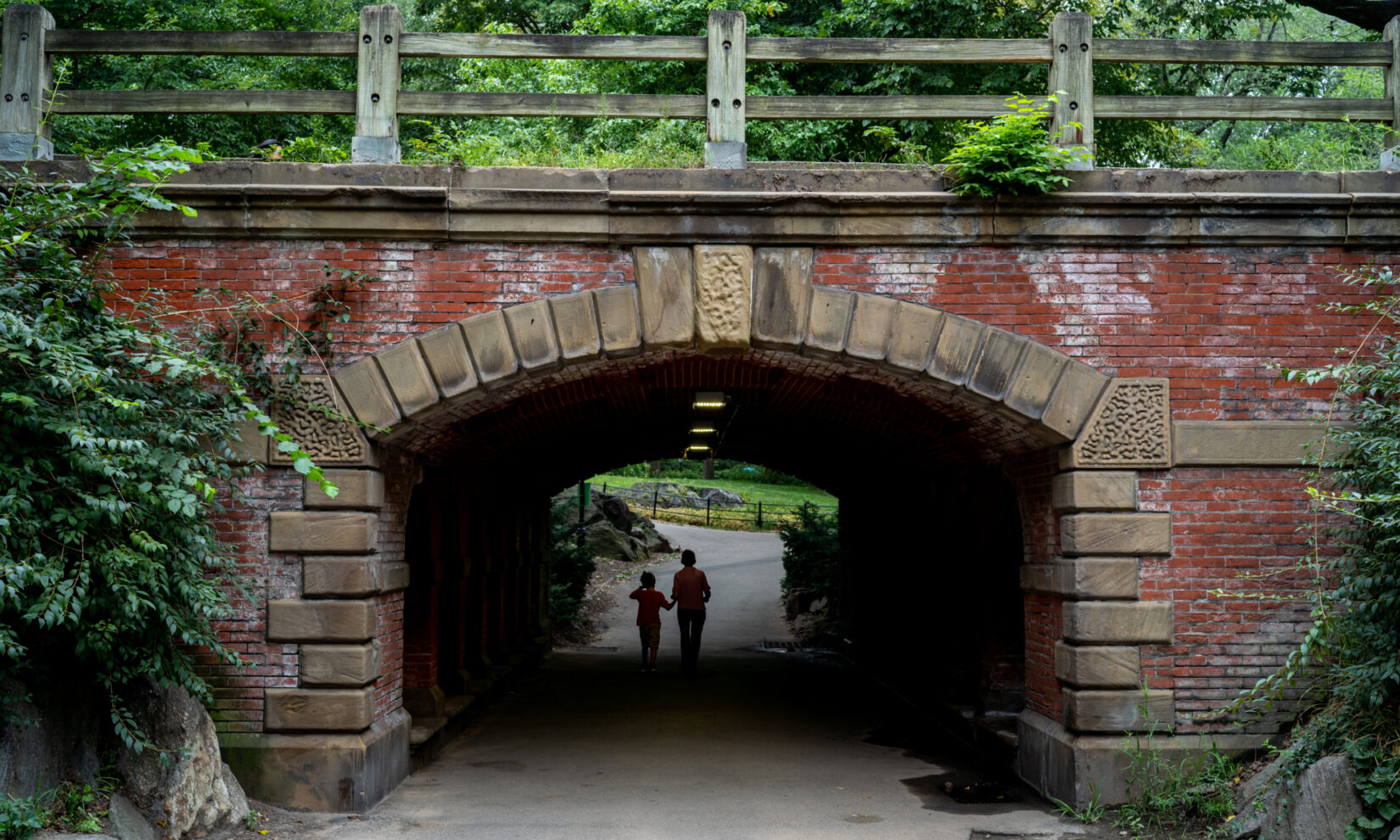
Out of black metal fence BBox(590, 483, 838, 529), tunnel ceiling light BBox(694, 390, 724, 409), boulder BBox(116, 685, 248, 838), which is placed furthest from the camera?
black metal fence BBox(590, 483, 838, 529)

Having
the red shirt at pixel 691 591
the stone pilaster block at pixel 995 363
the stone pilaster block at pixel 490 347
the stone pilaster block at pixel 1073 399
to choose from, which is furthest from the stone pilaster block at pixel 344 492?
the red shirt at pixel 691 591

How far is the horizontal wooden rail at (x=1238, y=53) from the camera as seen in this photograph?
7.85m

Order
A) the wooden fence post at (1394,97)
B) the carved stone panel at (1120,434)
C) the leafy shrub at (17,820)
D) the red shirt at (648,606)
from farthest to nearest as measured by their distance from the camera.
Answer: the red shirt at (648,606), the wooden fence post at (1394,97), the carved stone panel at (1120,434), the leafy shrub at (17,820)

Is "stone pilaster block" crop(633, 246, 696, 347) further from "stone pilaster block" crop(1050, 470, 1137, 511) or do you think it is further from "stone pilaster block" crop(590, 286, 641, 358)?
"stone pilaster block" crop(1050, 470, 1137, 511)

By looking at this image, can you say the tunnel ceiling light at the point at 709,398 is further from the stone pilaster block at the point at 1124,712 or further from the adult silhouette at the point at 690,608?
the stone pilaster block at the point at 1124,712

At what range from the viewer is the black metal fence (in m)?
40.2

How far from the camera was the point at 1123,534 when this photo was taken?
7652mm

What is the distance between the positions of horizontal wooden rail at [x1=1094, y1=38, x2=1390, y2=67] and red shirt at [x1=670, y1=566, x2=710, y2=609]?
930cm

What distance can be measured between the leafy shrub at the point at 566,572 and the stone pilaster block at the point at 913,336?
44.4ft

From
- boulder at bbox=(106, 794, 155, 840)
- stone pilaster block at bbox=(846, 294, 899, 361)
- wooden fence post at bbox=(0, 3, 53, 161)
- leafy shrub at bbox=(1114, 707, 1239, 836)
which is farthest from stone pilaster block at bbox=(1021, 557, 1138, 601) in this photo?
wooden fence post at bbox=(0, 3, 53, 161)

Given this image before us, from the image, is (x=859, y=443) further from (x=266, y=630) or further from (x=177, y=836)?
(x=177, y=836)

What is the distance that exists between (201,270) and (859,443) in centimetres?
784

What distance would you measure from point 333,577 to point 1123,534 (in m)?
5.58

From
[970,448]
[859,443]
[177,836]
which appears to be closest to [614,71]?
[859,443]
